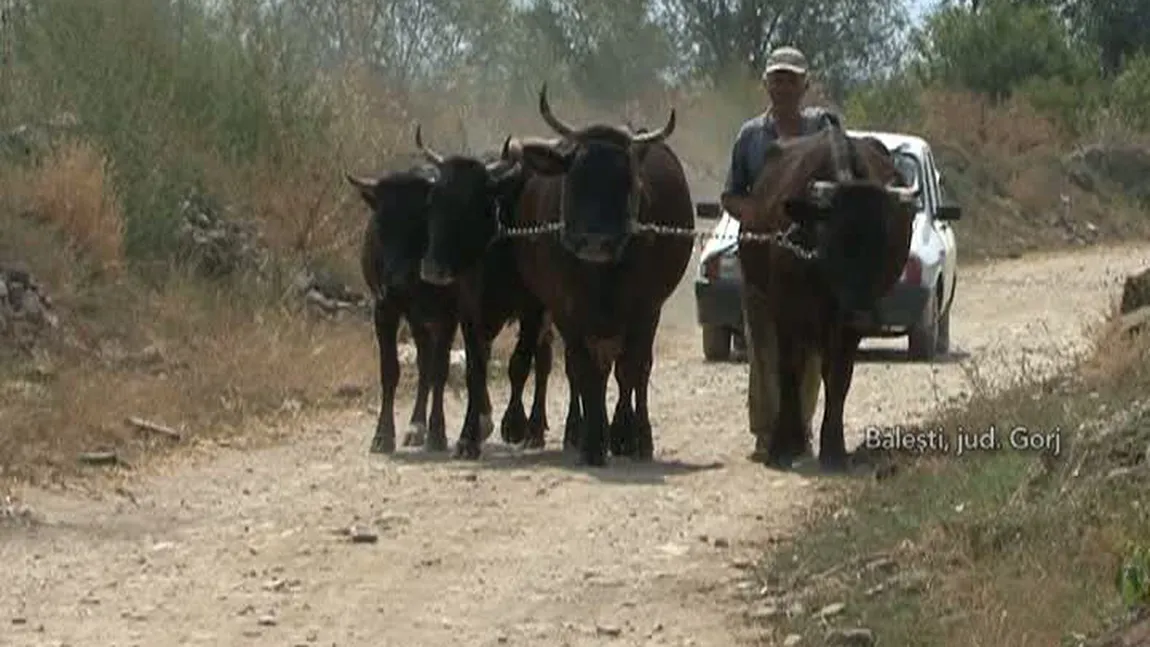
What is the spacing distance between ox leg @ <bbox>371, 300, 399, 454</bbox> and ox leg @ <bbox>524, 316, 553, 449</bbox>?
2.83 feet

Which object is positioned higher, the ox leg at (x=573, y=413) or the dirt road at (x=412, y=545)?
the ox leg at (x=573, y=413)

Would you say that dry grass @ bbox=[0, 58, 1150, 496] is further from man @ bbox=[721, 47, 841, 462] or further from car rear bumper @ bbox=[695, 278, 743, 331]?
man @ bbox=[721, 47, 841, 462]

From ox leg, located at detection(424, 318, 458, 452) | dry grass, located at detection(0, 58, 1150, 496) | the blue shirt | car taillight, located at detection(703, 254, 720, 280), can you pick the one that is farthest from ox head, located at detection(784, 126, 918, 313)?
car taillight, located at detection(703, 254, 720, 280)

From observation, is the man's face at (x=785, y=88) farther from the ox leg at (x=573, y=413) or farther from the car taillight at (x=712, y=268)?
the car taillight at (x=712, y=268)

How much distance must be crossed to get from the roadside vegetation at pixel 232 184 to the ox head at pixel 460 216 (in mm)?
2232

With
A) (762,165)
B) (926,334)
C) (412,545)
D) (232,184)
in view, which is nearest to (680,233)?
(762,165)

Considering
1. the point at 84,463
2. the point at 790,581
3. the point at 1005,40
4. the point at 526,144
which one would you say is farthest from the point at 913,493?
the point at 1005,40

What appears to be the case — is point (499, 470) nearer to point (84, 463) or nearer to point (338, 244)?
point (84, 463)

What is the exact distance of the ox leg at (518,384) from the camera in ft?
55.7

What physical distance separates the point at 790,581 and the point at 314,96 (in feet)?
55.4

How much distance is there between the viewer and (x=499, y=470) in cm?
1559

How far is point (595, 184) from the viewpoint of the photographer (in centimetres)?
1547

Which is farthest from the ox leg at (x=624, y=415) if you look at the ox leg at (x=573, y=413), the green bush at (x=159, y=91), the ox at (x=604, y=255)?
the green bush at (x=159, y=91)

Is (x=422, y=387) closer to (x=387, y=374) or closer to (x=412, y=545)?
(x=387, y=374)
